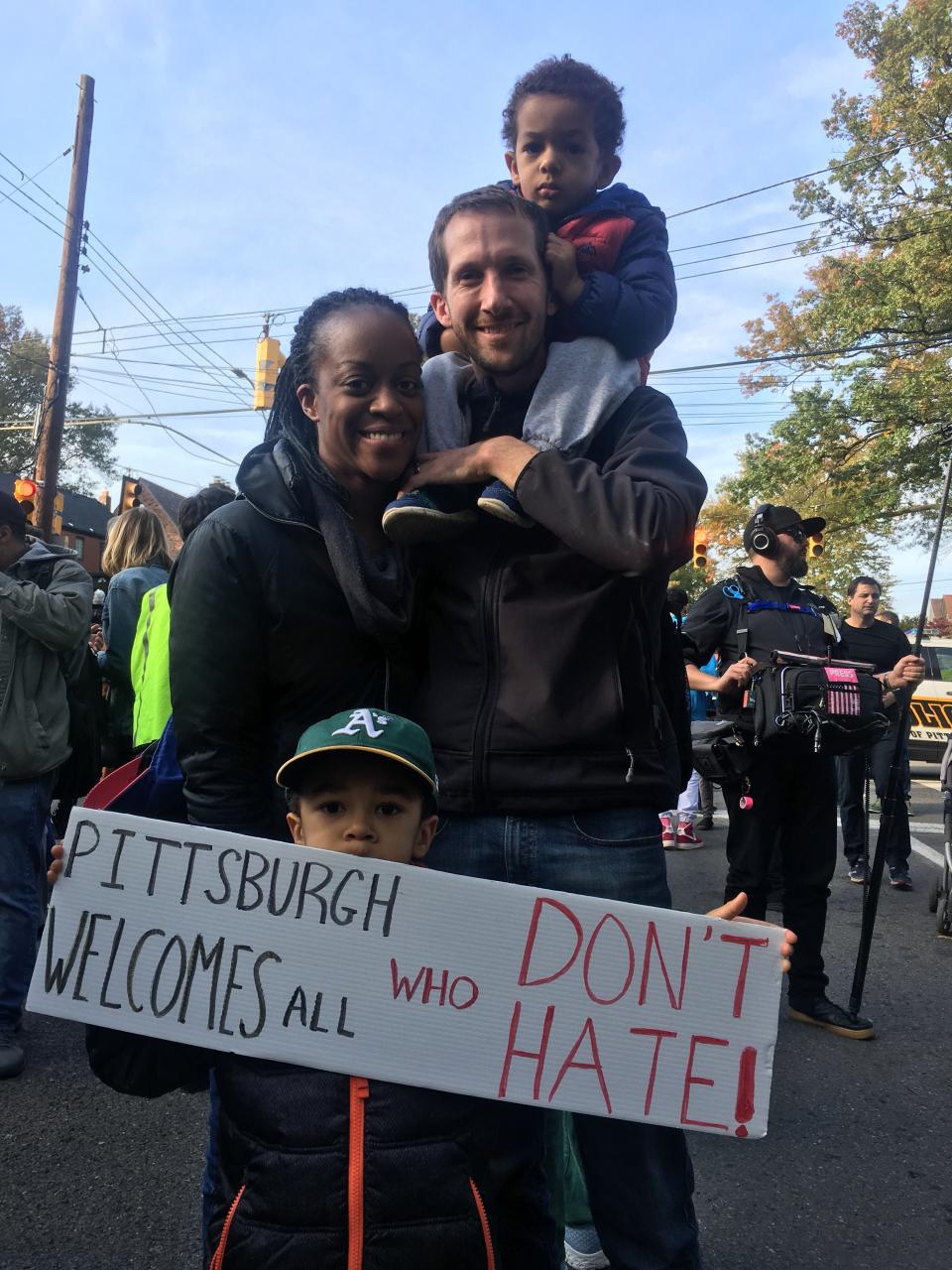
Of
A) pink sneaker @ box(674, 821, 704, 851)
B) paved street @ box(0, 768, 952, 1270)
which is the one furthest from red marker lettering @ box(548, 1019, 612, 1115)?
pink sneaker @ box(674, 821, 704, 851)

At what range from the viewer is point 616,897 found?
1644 mm

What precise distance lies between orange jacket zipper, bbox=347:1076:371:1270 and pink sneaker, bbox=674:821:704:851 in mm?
6512

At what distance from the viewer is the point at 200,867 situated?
60.9 inches

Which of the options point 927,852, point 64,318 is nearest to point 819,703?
point 927,852

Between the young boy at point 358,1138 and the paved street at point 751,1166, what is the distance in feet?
3.46

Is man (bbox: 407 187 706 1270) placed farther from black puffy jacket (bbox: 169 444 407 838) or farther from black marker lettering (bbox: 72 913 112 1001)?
black marker lettering (bbox: 72 913 112 1001)

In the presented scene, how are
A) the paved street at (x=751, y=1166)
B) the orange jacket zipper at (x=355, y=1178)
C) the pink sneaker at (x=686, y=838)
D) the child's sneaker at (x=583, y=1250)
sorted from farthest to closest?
the pink sneaker at (x=686, y=838) → the paved street at (x=751, y=1166) → the child's sneaker at (x=583, y=1250) → the orange jacket zipper at (x=355, y=1178)

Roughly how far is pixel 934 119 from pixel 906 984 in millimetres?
20619

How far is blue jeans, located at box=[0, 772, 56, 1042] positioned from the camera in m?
3.55

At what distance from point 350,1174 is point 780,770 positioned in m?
3.14

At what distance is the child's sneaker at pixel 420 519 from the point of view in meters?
1.65

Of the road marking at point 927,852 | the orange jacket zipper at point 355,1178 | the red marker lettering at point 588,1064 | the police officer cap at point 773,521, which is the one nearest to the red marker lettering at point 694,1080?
the red marker lettering at point 588,1064

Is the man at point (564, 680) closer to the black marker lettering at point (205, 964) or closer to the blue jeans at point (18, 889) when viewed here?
the black marker lettering at point (205, 964)

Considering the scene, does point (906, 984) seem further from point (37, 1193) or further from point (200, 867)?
point (200, 867)
